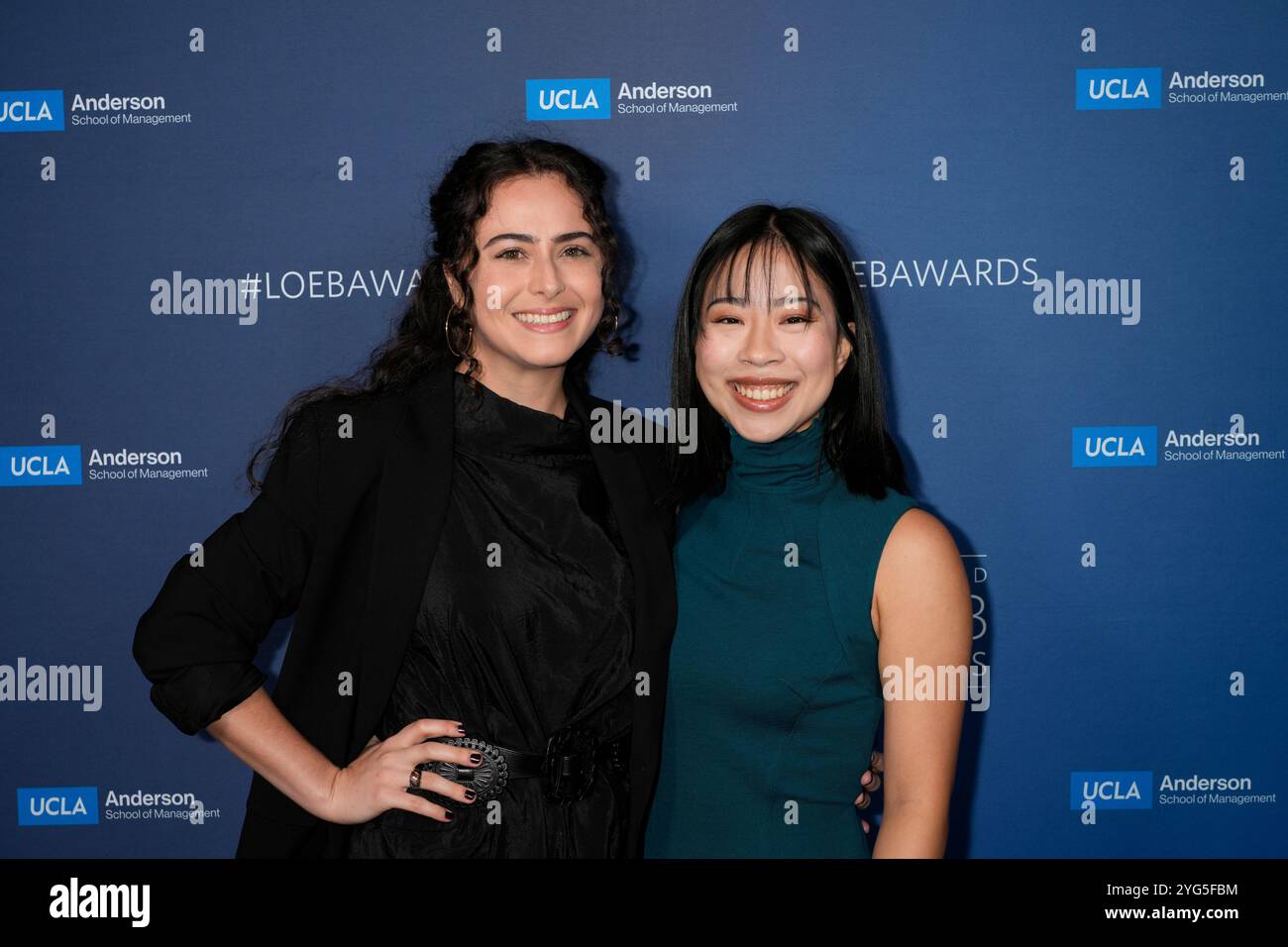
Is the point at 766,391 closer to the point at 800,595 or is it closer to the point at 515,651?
the point at 800,595

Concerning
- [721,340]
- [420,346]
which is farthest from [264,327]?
[721,340]

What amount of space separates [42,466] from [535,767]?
1684 millimetres

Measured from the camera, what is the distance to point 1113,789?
272 cm

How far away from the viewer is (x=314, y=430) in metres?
1.96

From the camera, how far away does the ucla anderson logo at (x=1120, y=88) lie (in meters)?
2.63

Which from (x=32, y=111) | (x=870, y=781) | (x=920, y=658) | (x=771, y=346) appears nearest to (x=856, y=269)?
(x=771, y=346)

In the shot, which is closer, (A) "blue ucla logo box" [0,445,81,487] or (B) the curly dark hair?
(B) the curly dark hair

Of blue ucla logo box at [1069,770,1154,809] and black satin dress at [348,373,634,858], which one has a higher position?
black satin dress at [348,373,634,858]

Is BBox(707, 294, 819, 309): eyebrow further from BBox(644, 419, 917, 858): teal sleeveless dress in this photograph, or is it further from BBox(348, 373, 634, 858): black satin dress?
BBox(348, 373, 634, 858): black satin dress

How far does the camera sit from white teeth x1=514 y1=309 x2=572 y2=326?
6.53 feet

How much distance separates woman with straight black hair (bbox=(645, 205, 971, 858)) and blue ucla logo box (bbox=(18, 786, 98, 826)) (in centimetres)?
163
